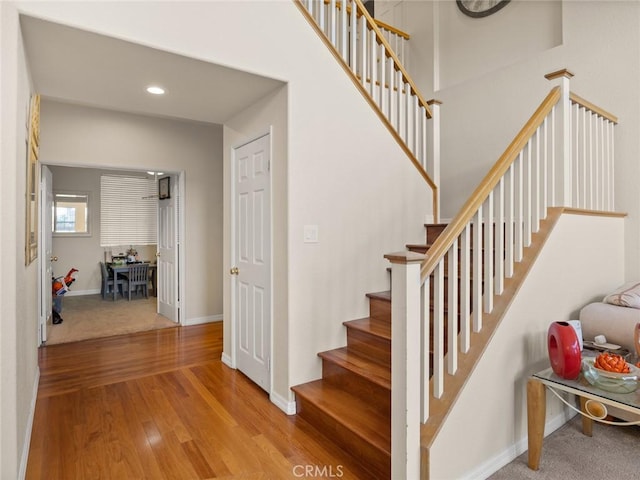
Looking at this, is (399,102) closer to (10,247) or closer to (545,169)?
(545,169)

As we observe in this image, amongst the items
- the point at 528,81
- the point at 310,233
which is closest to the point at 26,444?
the point at 310,233

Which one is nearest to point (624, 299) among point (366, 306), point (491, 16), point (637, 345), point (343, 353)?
point (637, 345)

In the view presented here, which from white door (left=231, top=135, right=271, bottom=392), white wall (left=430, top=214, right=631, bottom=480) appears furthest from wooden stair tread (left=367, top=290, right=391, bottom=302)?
white wall (left=430, top=214, right=631, bottom=480)

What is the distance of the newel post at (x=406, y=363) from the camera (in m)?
1.60

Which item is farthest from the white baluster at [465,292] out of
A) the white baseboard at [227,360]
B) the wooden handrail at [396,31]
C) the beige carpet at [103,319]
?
the beige carpet at [103,319]

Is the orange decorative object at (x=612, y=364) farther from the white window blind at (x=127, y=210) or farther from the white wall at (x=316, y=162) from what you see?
the white window blind at (x=127, y=210)

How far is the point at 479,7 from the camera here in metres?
3.97

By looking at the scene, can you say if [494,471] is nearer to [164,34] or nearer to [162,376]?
[162,376]

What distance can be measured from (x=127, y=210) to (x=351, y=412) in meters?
6.74

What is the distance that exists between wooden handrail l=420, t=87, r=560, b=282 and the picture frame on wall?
176 inches

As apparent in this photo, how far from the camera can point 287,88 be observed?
104 inches

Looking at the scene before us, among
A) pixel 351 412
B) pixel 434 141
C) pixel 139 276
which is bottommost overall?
pixel 351 412

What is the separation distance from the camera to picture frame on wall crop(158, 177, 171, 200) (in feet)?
17.3

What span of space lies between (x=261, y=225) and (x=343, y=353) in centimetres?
119
